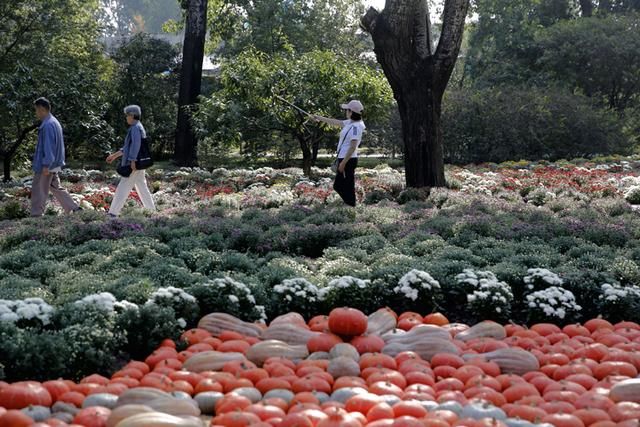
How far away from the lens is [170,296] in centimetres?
564

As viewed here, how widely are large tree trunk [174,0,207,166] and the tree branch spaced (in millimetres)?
11140

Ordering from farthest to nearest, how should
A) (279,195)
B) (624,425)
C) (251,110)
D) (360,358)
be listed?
(251,110), (279,195), (360,358), (624,425)

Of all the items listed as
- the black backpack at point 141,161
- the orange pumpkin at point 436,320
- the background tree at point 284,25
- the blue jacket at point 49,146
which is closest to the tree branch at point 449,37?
the black backpack at point 141,161

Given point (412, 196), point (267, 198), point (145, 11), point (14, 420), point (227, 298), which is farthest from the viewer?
point (145, 11)

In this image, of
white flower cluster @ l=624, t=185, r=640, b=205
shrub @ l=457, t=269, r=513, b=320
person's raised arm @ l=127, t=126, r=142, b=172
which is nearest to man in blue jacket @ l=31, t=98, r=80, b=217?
person's raised arm @ l=127, t=126, r=142, b=172

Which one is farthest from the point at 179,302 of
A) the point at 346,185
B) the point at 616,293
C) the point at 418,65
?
the point at 418,65

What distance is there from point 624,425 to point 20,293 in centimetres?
425

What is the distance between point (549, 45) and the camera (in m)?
33.8

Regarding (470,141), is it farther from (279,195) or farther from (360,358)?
(360,358)

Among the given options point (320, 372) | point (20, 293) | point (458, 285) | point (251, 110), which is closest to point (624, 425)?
point (320, 372)

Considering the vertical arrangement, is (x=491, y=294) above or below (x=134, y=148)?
below

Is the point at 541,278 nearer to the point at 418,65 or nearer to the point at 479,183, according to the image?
the point at 418,65

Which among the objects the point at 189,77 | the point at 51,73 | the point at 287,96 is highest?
the point at 189,77

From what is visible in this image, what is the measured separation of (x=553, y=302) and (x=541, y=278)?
482 millimetres
